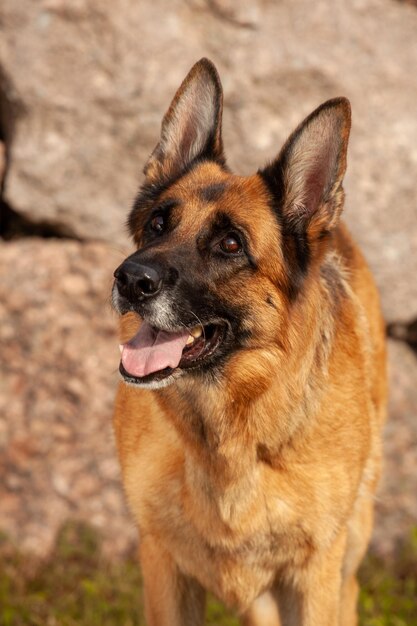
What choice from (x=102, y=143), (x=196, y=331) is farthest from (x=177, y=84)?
(x=196, y=331)

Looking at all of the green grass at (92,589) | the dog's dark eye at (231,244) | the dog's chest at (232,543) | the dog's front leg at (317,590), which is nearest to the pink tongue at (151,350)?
the dog's dark eye at (231,244)

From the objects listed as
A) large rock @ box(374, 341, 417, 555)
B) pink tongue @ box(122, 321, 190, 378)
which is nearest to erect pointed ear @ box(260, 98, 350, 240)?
pink tongue @ box(122, 321, 190, 378)

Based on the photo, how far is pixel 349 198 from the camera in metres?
7.02

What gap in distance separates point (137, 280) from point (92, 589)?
2.88m

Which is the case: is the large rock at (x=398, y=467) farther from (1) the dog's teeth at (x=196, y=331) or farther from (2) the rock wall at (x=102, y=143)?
(1) the dog's teeth at (x=196, y=331)

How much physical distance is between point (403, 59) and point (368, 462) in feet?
10.0

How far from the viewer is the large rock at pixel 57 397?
6855 mm

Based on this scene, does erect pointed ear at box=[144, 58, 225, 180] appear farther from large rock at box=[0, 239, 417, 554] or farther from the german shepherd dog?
large rock at box=[0, 239, 417, 554]

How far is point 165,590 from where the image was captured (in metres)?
4.74

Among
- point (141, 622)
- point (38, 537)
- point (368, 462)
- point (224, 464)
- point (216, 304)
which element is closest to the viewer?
point (216, 304)

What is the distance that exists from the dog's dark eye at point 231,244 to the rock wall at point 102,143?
8.87ft

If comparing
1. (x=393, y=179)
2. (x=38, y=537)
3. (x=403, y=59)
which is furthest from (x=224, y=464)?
(x=403, y=59)

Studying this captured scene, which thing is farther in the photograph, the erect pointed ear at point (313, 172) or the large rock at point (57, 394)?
the large rock at point (57, 394)

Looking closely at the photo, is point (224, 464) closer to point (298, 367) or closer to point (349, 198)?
point (298, 367)
